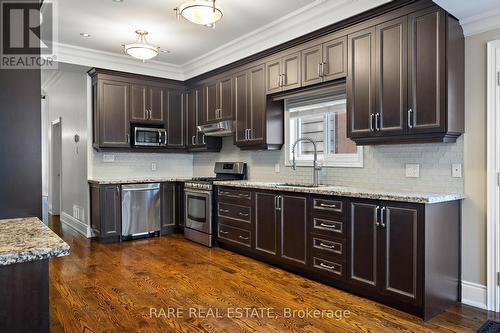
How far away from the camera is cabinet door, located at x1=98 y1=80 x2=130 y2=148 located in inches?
212

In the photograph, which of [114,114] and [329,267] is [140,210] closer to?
[114,114]

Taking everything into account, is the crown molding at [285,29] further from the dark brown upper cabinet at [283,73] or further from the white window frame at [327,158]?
the white window frame at [327,158]

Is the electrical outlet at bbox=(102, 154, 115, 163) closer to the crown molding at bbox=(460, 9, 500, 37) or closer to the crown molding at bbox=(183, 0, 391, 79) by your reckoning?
the crown molding at bbox=(183, 0, 391, 79)

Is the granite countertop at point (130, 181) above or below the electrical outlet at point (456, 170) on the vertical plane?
below

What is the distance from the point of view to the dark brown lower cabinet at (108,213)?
517 centimetres

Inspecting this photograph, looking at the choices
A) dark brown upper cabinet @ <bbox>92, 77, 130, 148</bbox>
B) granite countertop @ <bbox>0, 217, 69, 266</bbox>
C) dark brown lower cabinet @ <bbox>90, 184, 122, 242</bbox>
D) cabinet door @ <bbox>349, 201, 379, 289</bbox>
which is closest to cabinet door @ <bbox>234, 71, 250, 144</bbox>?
dark brown upper cabinet @ <bbox>92, 77, 130, 148</bbox>

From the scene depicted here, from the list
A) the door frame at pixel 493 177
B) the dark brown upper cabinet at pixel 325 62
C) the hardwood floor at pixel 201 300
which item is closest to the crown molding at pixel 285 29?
the dark brown upper cabinet at pixel 325 62

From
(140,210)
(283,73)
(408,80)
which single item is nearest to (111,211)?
(140,210)

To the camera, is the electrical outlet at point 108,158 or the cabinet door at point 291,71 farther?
the electrical outlet at point 108,158

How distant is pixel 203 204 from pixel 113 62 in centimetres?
265

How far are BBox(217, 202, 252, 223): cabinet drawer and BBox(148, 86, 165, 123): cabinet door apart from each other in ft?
6.87

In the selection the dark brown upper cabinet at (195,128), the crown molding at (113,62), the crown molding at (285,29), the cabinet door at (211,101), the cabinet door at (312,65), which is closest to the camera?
the crown molding at (285,29)

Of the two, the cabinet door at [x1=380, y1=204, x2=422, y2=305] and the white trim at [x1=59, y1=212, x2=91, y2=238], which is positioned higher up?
the cabinet door at [x1=380, y1=204, x2=422, y2=305]

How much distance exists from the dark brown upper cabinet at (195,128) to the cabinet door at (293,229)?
2.36 m
